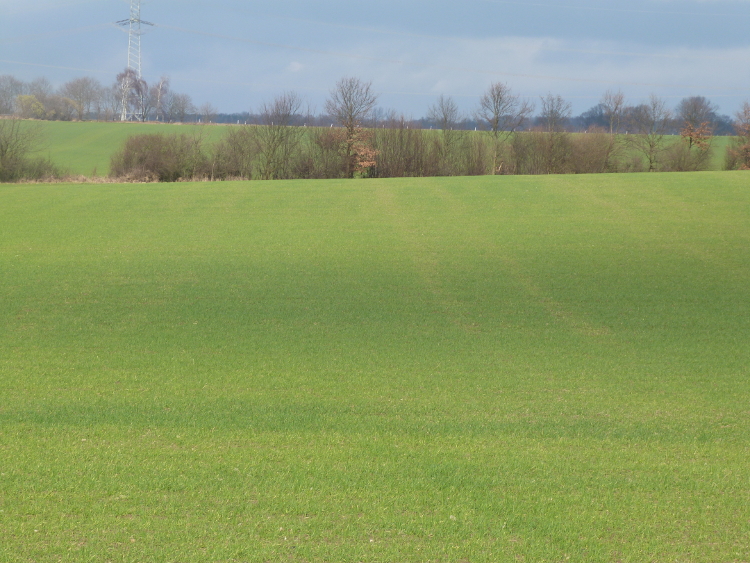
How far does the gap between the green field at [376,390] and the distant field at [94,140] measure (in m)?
33.0

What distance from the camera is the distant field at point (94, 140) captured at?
5728 centimetres

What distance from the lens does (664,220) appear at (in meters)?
26.9

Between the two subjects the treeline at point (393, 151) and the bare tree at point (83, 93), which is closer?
the treeline at point (393, 151)

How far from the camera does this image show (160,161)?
46.2 metres

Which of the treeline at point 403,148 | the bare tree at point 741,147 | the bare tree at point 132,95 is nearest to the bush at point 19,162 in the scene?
the treeline at point 403,148

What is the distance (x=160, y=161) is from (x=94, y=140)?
2777 centimetres

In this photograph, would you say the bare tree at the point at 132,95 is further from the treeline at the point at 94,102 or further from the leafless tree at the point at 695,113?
the leafless tree at the point at 695,113

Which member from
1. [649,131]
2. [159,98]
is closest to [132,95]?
[159,98]

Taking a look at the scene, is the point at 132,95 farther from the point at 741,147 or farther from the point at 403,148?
the point at 741,147

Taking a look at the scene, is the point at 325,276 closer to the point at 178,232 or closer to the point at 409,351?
the point at 409,351

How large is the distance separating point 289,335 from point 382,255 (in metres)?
8.85

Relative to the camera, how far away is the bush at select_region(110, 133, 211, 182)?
46.1 m

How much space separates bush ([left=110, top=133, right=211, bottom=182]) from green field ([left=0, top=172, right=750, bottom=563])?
19.6 meters

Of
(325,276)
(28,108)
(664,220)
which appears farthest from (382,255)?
(28,108)
